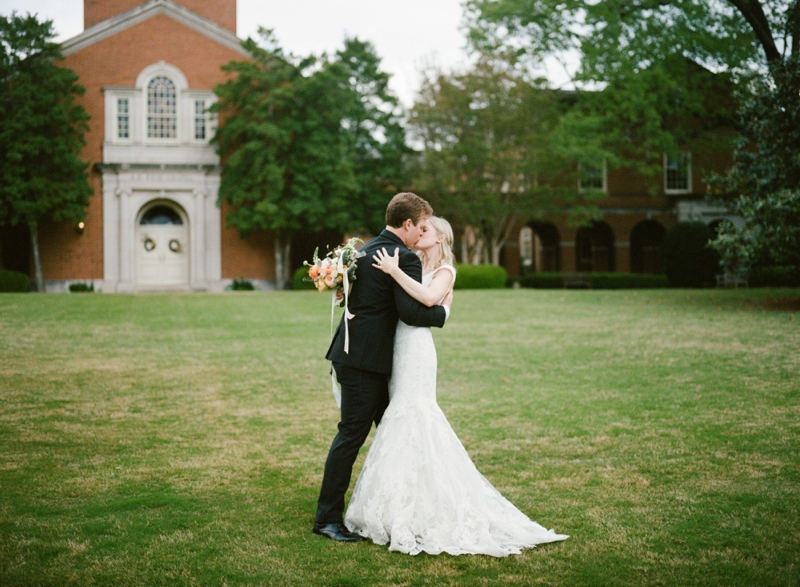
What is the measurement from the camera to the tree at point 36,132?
2672 centimetres

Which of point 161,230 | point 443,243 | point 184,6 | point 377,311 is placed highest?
point 184,6

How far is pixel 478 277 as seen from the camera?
1081 inches

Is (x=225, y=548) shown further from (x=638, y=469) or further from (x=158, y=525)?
(x=638, y=469)

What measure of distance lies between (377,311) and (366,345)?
8.3 inches

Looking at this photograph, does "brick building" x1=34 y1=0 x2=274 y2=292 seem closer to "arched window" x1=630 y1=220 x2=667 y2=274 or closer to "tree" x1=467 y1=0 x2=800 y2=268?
"tree" x1=467 y1=0 x2=800 y2=268

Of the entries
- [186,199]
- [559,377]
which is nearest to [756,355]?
[559,377]

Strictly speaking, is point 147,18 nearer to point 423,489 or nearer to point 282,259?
point 282,259

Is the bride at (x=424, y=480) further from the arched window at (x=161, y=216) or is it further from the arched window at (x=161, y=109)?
the arched window at (x=161, y=216)

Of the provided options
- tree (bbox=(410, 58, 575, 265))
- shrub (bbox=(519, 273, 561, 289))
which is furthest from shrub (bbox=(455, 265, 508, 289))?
shrub (bbox=(519, 273, 561, 289))

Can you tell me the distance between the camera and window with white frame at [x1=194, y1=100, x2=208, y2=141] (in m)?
31.3

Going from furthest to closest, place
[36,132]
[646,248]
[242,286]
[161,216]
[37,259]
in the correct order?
[646,248] < [161,216] < [242,286] < [37,259] < [36,132]

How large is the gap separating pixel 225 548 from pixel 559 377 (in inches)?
255

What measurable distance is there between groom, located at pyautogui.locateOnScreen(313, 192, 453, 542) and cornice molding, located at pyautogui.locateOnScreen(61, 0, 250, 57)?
28.9 metres

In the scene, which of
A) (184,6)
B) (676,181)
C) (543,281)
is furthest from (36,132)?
(676,181)
